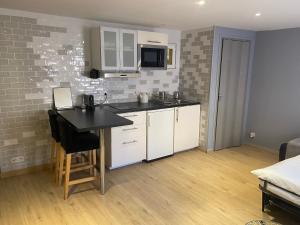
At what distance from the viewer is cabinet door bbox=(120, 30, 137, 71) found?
349 centimetres

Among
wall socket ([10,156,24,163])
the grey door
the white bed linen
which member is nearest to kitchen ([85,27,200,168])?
the grey door

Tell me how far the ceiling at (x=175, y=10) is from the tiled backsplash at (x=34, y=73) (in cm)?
21

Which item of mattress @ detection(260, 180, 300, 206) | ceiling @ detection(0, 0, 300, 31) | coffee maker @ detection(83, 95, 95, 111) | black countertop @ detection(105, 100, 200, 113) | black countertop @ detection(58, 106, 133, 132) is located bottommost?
mattress @ detection(260, 180, 300, 206)

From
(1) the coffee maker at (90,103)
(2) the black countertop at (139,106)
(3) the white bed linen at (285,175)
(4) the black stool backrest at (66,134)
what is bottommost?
(3) the white bed linen at (285,175)

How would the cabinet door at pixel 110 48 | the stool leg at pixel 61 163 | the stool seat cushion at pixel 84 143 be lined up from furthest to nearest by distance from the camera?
the cabinet door at pixel 110 48 → the stool leg at pixel 61 163 → the stool seat cushion at pixel 84 143

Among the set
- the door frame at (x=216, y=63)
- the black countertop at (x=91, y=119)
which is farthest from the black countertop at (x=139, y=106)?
the door frame at (x=216, y=63)

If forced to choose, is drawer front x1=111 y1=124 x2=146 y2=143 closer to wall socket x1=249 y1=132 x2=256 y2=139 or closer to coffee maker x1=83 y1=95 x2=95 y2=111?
coffee maker x1=83 y1=95 x2=95 y2=111

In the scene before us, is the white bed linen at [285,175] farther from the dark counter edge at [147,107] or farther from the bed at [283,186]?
the dark counter edge at [147,107]

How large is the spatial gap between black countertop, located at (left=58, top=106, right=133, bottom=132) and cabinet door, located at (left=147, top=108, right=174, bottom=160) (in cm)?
81

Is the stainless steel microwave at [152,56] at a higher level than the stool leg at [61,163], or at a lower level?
higher

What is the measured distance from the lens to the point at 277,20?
3.30 meters

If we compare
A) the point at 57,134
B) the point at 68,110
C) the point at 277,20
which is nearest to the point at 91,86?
the point at 68,110

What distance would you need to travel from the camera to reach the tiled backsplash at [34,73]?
3077mm

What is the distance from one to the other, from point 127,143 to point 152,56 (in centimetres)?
146
